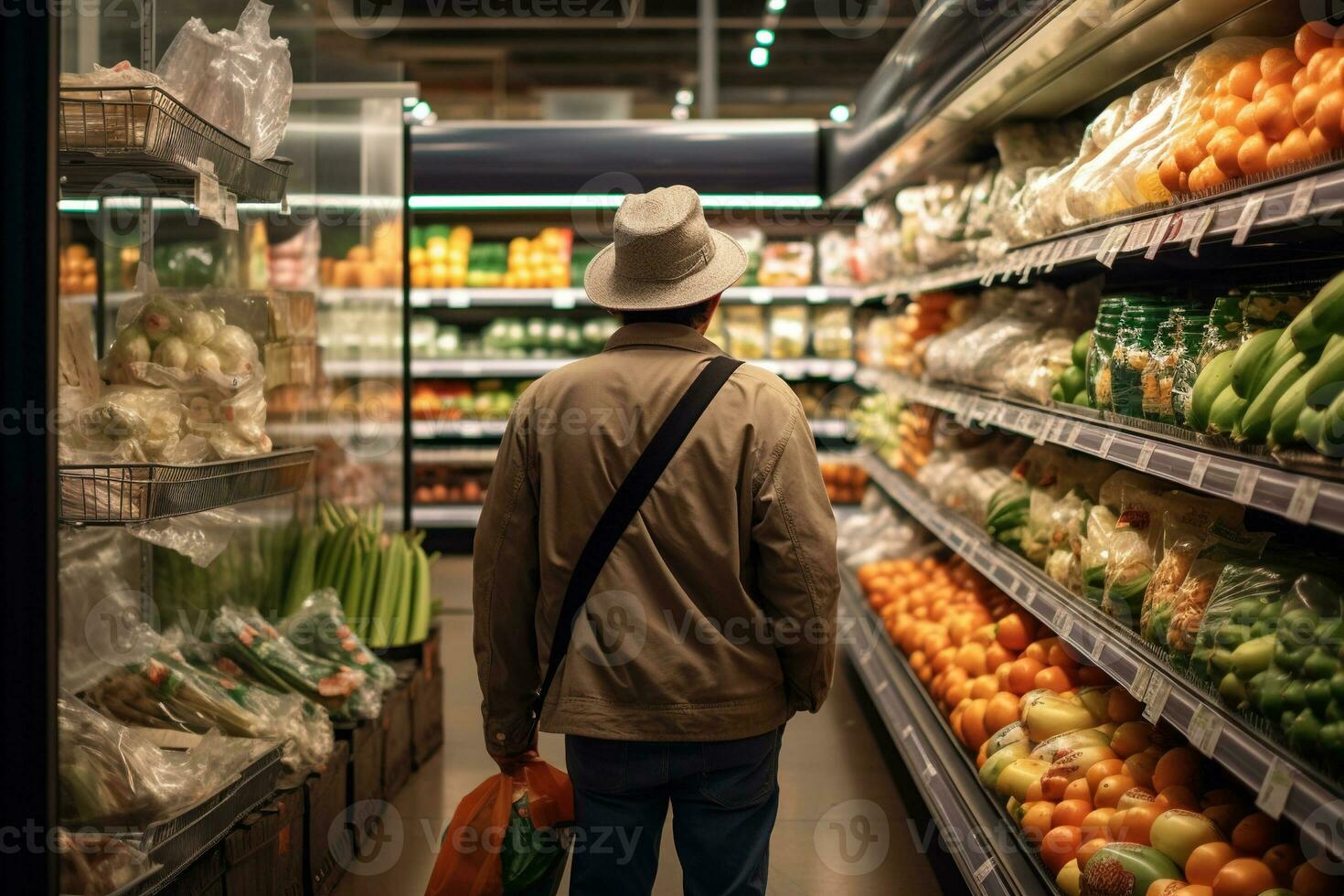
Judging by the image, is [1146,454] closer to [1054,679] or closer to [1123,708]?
[1123,708]

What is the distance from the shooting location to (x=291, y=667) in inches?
130

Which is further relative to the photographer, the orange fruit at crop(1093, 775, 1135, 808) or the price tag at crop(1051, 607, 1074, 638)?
the price tag at crop(1051, 607, 1074, 638)

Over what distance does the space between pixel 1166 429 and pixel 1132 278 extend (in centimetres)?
122

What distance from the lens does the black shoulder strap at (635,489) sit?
6.56ft

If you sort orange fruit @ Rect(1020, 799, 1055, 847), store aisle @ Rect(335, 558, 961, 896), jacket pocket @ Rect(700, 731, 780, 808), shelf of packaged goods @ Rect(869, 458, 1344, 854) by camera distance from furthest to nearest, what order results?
store aisle @ Rect(335, 558, 961, 896) < orange fruit @ Rect(1020, 799, 1055, 847) < jacket pocket @ Rect(700, 731, 780, 808) < shelf of packaged goods @ Rect(869, 458, 1344, 854)

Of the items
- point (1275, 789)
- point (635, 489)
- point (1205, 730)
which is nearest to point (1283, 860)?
point (1205, 730)

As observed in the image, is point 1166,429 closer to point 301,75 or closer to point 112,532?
point 112,532

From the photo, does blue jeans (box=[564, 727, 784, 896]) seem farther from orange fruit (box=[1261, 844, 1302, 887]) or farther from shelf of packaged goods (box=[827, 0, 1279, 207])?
shelf of packaged goods (box=[827, 0, 1279, 207])

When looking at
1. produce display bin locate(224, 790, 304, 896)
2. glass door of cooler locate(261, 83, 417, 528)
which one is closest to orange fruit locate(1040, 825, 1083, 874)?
produce display bin locate(224, 790, 304, 896)

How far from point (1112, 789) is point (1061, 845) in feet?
0.51

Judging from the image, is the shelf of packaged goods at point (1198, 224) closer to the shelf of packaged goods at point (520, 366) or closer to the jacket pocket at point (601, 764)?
the jacket pocket at point (601, 764)

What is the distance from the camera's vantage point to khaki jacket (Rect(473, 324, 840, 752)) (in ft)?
6.58

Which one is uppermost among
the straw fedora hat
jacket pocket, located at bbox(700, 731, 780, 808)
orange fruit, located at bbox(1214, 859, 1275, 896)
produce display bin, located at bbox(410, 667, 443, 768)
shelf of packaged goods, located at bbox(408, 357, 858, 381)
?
the straw fedora hat

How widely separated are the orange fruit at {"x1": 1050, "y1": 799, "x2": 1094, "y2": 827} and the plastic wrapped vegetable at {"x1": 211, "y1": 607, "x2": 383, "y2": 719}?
194 centimetres
